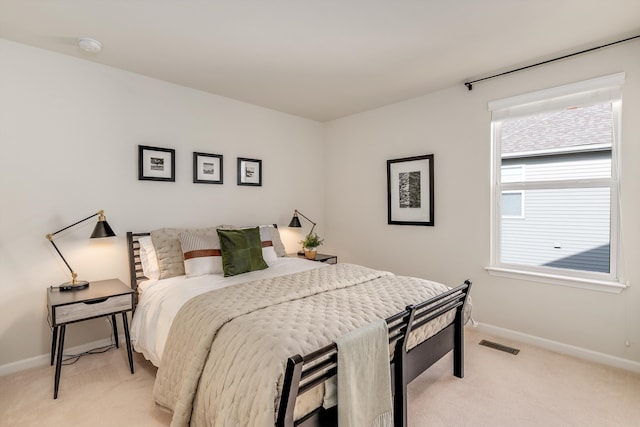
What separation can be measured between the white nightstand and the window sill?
327 cm

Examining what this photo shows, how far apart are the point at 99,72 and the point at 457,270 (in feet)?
12.9

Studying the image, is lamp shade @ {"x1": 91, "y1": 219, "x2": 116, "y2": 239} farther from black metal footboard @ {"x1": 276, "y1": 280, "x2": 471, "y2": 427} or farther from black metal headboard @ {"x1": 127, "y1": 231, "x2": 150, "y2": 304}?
black metal footboard @ {"x1": 276, "y1": 280, "x2": 471, "y2": 427}

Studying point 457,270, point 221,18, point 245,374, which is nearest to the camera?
point 245,374

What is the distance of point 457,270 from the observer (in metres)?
3.45

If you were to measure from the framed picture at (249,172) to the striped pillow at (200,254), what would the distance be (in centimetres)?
113

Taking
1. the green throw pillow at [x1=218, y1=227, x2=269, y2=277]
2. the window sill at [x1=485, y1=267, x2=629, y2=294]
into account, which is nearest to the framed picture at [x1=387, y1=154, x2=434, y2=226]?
the window sill at [x1=485, y1=267, x2=629, y2=294]

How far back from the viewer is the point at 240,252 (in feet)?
9.27

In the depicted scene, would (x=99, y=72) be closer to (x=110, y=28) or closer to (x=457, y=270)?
(x=110, y=28)

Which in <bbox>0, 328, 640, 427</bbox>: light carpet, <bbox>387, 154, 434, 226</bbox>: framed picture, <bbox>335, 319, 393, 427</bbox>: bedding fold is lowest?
<bbox>0, 328, 640, 427</bbox>: light carpet

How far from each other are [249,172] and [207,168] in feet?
1.76

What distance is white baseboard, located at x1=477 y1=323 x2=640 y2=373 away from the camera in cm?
252

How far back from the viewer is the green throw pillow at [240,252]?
275 cm

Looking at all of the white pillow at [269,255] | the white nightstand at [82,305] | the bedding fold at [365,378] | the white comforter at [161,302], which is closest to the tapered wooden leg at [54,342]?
the white nightstand at [82,305]

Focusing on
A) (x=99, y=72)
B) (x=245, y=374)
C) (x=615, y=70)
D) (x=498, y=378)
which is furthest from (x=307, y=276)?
(x=615, y=70)
